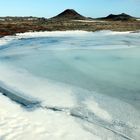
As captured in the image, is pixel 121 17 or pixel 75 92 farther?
pixel 121 17

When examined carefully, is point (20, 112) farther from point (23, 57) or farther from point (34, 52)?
point (34, 52)

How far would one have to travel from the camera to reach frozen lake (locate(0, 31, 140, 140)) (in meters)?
6.21

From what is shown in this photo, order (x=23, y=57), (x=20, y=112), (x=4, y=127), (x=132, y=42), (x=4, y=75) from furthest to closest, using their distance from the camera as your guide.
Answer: (x=132, y=42) → (x=23, y=57) → (x=4, y=75) → (x=20, y=112) → (x=4, y=127)

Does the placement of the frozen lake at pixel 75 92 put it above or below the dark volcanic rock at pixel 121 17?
above

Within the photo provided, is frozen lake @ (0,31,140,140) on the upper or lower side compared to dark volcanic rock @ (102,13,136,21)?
upper

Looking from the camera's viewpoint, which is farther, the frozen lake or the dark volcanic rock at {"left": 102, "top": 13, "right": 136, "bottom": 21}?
the dark volcanic rock at {"left": 102, "top": 13, "right": 136, "bottom": 21}

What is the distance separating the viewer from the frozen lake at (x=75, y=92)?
621 centimetres

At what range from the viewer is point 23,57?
1413 centimetres

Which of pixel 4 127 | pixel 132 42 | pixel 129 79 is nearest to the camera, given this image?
pixel 4 127

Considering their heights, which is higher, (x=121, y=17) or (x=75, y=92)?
(x=75, y=92)

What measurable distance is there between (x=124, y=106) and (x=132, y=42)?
10.3m

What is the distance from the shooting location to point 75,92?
8.53 m

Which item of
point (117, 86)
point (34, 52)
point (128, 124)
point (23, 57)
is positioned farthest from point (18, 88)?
point (34, 52)

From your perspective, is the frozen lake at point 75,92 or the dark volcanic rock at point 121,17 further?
the dark volcanic rock at point 121,17
